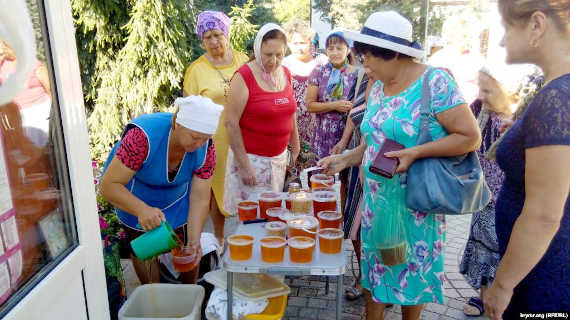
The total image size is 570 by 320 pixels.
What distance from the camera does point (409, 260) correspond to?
6.63ft

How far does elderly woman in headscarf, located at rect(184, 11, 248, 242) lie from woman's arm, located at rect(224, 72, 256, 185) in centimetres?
51

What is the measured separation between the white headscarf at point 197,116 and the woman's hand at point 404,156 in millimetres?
906

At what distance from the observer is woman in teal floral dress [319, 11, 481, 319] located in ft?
6.04

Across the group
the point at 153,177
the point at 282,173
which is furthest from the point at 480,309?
the point at 153,177

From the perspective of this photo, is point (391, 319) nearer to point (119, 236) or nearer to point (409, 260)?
point (409, 260)

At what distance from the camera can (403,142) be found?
6.40 feet

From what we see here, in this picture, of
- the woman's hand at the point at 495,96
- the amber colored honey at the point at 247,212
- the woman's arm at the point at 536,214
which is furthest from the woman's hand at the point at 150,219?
the woman's hand at the point at 495,96

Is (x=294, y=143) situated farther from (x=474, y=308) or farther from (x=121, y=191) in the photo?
(x=474, y=308)

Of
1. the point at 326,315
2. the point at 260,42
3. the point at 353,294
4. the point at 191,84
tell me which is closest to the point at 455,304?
the point at 353,294

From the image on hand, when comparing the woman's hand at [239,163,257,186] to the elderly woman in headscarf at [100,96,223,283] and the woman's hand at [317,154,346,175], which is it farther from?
the woman's hand at [317,154,346,175]

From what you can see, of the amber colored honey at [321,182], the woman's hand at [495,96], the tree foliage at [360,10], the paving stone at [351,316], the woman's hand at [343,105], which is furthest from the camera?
the tree foliage at [360,10]

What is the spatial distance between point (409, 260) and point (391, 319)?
3.60ft

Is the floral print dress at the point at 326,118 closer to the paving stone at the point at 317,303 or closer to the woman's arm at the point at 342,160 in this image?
the woman's arm at the point at 342,160

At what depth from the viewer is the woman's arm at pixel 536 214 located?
113 centimetres
